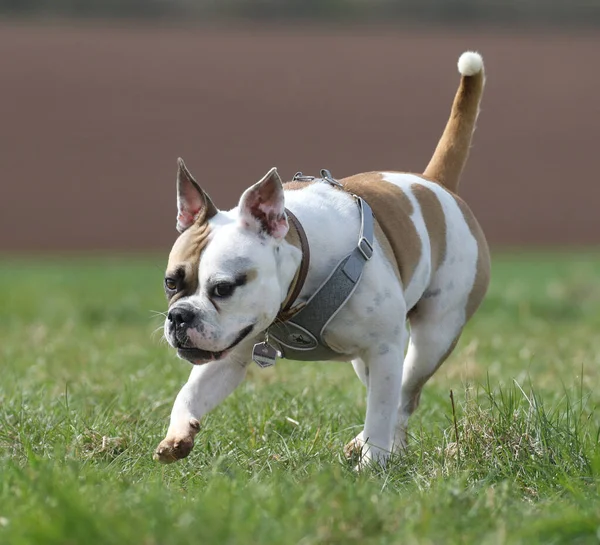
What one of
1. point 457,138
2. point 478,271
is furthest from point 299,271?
point 457,138

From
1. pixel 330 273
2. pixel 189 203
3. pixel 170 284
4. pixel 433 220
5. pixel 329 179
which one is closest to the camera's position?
pixel 170 284

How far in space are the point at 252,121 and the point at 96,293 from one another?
12114 mm

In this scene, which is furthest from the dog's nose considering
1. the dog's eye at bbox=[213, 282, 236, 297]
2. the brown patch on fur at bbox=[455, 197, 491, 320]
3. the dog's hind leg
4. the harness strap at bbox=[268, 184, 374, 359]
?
the brown patch on fur at bbox=[455, 197, 491, 320]

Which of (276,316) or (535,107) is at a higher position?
(276,316)

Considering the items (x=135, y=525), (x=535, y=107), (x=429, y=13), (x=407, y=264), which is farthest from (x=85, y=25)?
(x=135, y=525)

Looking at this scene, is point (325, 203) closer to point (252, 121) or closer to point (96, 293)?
point (96, 293)

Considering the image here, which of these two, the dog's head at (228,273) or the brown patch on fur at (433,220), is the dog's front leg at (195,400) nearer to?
the dog's head at (228,273)

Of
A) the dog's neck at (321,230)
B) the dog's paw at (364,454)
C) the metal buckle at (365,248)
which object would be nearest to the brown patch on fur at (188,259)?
the dog's neck at (321,230)

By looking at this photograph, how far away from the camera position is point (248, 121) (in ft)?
74.1

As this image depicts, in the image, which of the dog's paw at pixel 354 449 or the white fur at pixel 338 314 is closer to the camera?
the white fur at pixel 338 314

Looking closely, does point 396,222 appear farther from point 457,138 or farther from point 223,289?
point 223,289

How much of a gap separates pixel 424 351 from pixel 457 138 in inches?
39.8

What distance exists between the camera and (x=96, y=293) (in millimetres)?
10984

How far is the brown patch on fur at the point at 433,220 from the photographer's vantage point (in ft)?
13.9
